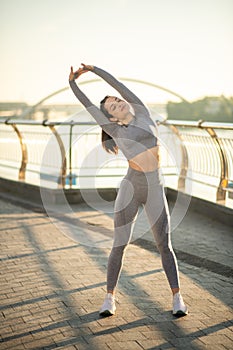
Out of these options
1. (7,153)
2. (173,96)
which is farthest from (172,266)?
(173,96)

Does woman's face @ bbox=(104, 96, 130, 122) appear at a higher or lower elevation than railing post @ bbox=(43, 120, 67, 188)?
higher

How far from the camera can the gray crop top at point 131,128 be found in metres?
4.31

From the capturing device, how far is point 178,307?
4520mm

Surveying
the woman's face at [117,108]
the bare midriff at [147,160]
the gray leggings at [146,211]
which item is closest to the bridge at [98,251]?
the gray leggings at [146,211]

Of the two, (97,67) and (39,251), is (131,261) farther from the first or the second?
(97,67)

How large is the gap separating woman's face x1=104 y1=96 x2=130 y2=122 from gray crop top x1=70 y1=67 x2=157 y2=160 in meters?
0.06

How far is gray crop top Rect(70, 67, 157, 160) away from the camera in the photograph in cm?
431

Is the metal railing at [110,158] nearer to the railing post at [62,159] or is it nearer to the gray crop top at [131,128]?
the railing post at [62,159]

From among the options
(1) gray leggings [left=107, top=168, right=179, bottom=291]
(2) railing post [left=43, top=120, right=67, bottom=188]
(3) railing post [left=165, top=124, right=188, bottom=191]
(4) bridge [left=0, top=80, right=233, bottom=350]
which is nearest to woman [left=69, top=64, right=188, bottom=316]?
(1) gray leggings [left=107, top=168, right=179, bottom=291]

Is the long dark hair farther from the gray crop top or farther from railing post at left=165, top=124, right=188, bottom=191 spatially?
railing post at left=165, top=124, right=188, bottom=191

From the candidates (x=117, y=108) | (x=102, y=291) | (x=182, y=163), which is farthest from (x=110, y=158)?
(x=117, y=108)

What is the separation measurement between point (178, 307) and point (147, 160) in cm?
121

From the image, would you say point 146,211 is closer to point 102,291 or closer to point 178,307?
point 178,307

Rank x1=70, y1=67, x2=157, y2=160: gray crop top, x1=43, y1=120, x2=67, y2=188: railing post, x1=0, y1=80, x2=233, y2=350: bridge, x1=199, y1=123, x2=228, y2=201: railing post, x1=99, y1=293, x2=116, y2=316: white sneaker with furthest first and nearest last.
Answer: x1=43, y1=120, x2=67, y2=188: railing post
x1=199, y1=123, x2=228, y2=201: railing post
x1=99, y1=293, x2=116, y2=316: white sneaker
x1=70, y1=67, x2=157, y2=160: gray crop top
x1=0, y1=80, x2=233, y2=350: bridge
